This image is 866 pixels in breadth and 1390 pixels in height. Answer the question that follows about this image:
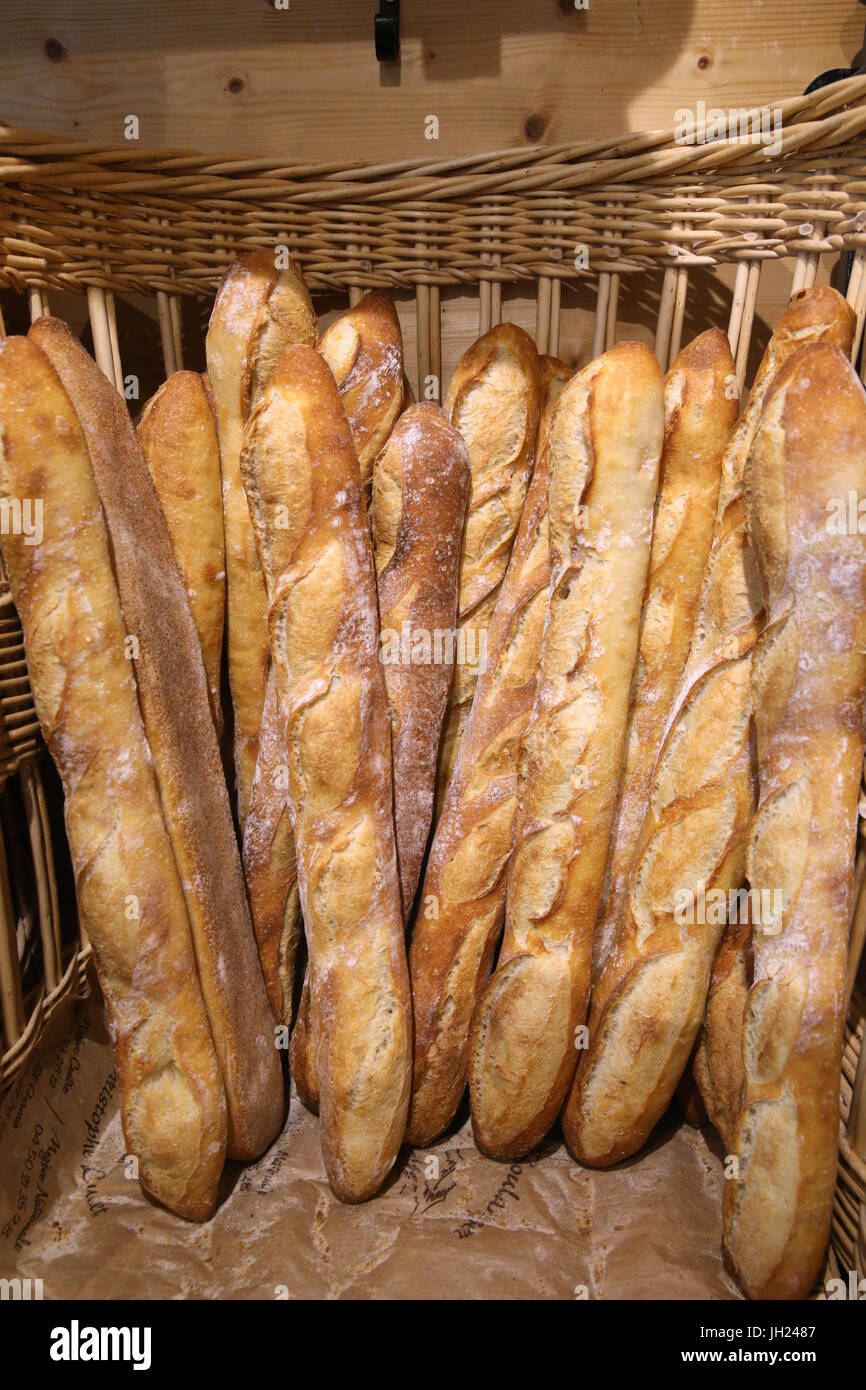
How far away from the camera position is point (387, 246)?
166 cm

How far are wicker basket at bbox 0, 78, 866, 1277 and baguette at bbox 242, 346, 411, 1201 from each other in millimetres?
390

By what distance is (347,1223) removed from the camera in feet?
4.69

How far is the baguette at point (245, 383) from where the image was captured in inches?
60.6

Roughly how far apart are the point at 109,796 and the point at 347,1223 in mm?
799

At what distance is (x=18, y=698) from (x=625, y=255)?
132 cm

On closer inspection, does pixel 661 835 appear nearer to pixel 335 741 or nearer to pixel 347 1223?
pixel 335 741

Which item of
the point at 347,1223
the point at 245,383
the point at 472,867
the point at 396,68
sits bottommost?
the point at 347,1223

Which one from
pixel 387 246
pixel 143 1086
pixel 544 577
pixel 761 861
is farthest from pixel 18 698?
pixel 761 861

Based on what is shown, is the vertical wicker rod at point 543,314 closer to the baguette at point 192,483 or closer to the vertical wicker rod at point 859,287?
the vertical wicker rod at point 859,287

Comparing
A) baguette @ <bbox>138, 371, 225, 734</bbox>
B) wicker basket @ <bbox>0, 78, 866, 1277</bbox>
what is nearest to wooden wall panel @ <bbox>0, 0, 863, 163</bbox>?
wicker basket @ <bbox>0, 78, 866, 1277</bbox>

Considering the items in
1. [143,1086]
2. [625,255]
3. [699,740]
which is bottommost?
[143,1086]

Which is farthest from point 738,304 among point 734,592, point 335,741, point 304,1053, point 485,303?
point 304,1053

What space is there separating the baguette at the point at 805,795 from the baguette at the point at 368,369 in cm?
68
